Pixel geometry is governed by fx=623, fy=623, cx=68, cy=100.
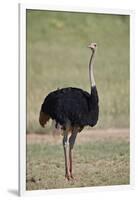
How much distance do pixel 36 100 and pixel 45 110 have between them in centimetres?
7

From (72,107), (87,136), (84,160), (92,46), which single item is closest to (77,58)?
(92,46)

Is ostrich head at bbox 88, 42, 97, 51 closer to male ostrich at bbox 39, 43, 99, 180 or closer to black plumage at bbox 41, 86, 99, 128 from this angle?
male ostrich at bbox 39, 43, 99, 180

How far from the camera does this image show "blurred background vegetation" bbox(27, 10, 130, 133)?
3.21 metres

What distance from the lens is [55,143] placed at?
3.27 m

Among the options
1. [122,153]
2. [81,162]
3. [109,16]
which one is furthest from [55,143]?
[109,16]

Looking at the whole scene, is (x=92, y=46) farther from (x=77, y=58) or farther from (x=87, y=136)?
(x=87, y=136)

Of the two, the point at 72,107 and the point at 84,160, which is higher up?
the point at 72,107

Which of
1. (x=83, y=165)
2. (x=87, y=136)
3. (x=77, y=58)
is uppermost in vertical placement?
(x=77, y=58)

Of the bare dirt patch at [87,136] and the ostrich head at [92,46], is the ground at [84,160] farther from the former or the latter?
the ostrich head at [92,46]

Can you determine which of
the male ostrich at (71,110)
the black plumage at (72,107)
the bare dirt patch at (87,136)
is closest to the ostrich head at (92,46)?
the male ostrich at (71,110)

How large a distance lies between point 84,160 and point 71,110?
0.92ft

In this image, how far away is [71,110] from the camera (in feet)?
10.7

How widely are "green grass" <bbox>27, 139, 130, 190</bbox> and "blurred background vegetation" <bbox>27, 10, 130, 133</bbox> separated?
0.36 ft

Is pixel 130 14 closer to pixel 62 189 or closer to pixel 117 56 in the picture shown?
pixel 117 56
